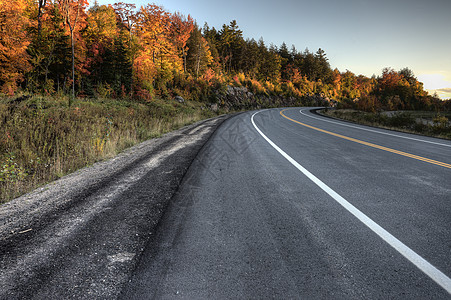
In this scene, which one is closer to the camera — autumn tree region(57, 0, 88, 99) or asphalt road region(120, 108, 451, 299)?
asphalt road region(120, 108, 451, 299)

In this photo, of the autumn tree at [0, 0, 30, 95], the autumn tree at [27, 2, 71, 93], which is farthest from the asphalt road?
the autumn tree at [27, 2, 71, 93]

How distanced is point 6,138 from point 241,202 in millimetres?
6151

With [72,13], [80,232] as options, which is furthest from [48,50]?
[80,232]

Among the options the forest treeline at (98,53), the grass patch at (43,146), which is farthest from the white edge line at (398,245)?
the forest treeline at (98,53)

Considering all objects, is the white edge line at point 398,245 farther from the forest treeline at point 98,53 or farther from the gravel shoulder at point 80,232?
the forest treeline at point 98,53

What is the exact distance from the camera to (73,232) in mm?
2377

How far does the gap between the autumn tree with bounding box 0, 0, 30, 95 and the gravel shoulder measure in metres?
16.4

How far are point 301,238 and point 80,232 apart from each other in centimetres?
238

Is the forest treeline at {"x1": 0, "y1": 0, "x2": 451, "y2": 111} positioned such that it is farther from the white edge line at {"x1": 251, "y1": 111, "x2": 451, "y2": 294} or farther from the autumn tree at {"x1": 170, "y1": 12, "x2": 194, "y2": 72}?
the white edge line at {"x1": 251, "y1": 111, "x2": 451, "y2": 294}

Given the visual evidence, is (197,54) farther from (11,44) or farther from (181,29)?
(11,44)

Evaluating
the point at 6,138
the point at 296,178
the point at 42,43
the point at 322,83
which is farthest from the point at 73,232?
the point at 322,83

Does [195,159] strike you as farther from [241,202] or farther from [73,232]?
[73,232]

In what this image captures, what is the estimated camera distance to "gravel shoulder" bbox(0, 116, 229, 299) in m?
1.69

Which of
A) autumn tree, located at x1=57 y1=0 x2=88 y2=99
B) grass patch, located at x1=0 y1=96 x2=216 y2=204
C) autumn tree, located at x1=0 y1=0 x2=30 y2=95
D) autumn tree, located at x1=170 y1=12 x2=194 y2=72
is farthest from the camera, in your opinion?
autumn tree, located at x1=170 y1=12 x2=194 y2=72
